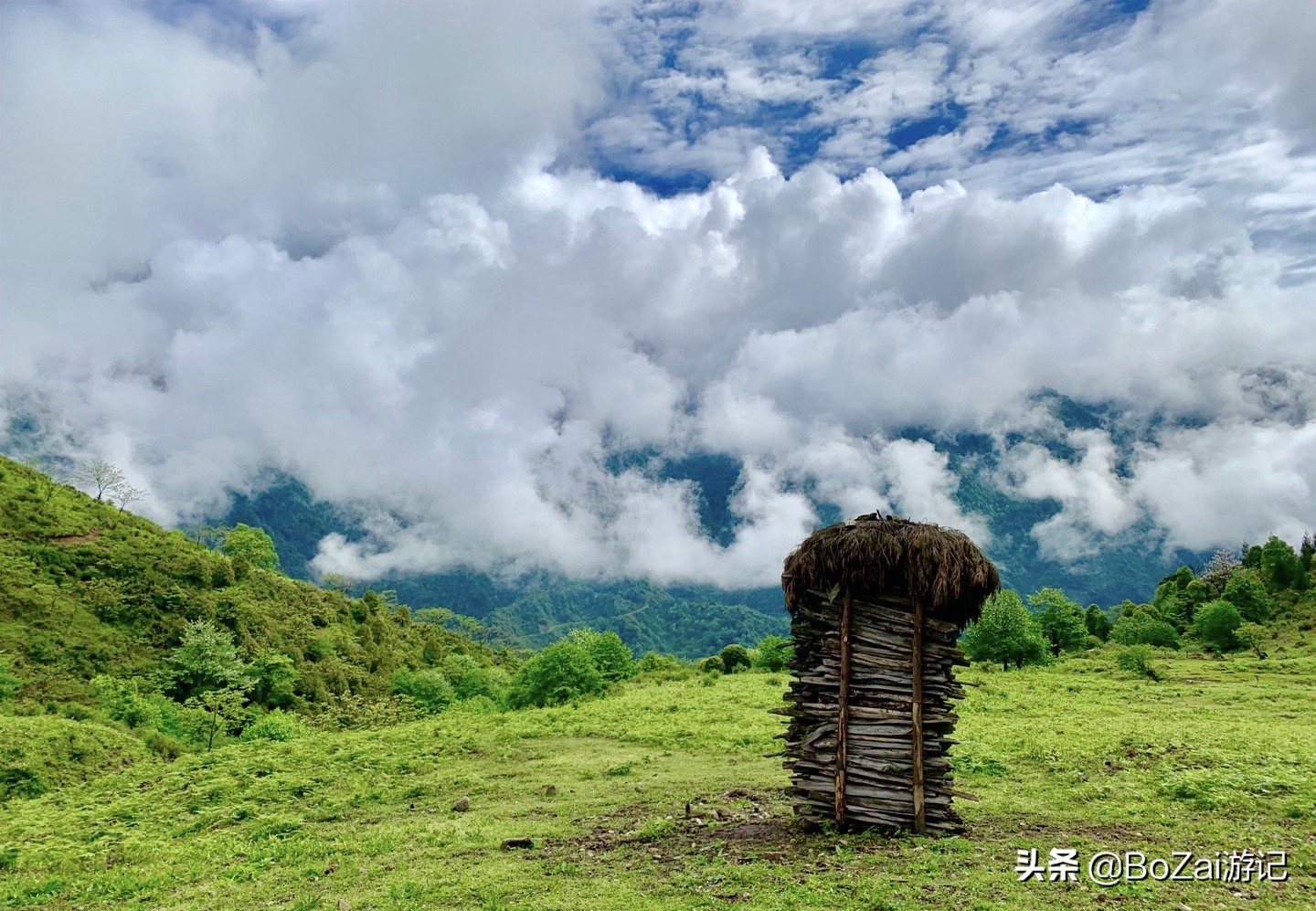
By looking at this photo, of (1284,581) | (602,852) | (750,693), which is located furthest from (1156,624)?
(602,852)

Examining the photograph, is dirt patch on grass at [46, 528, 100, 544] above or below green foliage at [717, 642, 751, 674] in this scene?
above

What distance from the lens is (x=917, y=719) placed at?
15633mm

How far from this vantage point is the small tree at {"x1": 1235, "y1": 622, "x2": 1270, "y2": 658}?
6344 cm

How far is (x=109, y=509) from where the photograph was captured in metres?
67.8

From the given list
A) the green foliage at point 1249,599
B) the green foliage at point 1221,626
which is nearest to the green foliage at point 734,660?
the green foliage at point 1221,626

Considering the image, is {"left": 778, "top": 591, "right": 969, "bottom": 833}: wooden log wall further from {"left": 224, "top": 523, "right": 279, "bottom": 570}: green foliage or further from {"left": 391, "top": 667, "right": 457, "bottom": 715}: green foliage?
{"left": 224, "top": 523, "right": 279, "bottom": 570}: green foliage

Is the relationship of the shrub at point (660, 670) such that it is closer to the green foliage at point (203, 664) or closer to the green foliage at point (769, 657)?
the green foliage at point (769, 657)

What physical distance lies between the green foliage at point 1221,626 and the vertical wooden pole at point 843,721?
216ft

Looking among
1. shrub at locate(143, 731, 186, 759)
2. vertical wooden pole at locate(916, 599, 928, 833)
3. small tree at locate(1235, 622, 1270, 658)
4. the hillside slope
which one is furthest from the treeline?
the hillside slope

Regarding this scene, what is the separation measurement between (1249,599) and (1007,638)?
92.1 feet

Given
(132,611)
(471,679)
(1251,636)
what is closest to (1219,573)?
(1251,636)

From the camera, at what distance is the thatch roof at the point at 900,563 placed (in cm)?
1533

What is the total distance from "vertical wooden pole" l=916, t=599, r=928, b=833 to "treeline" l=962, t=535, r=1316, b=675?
40.3 m

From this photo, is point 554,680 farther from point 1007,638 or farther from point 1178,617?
point 1178,617
